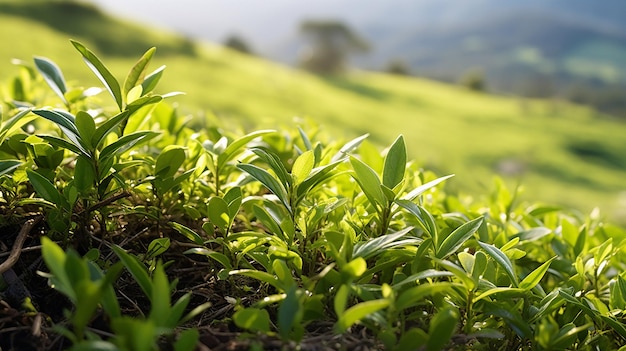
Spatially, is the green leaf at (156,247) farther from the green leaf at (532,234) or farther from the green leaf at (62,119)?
the green leaf at (532,234)

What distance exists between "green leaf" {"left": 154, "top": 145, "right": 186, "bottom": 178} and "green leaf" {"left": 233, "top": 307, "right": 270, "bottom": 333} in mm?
269

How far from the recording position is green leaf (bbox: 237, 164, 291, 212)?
59 cm

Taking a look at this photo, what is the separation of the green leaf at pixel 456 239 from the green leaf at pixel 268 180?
0.58ft

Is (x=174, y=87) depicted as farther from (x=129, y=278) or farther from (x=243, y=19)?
(x=243, y=19)

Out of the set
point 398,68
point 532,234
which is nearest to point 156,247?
point 532,234

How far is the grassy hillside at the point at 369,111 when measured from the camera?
10.2 meters

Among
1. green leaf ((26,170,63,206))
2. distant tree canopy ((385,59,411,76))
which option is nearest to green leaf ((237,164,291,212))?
green leaf ((26,170,63,206))

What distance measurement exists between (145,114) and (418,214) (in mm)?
414

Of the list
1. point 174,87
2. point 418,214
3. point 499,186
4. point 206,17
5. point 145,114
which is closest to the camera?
point 418,214

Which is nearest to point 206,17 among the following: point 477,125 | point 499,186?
point 477,125

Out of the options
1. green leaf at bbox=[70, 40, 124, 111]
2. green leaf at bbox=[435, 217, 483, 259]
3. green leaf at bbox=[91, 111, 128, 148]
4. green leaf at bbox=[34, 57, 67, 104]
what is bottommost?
green leaf at bbox=[435, 217, 483, 259]

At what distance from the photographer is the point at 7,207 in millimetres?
680

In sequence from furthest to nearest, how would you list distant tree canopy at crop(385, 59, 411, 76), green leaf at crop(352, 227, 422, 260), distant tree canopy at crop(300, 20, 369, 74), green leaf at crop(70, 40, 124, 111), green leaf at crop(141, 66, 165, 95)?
1. distant tree canopy at crop(385, 59, 411, 76)
2. distant tree canopy at crop(300, 20, 369, 74)
3. green leaf at crop(141, 66, 165, 95)
4. green leaf at crop(70, 40, 124, 111)
5. green leaf at crop(352, 227, 422, 260)

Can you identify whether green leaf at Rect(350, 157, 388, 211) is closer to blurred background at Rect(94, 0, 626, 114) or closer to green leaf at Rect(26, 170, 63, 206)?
green leaf at Rect(26, 170, 63, 206)
